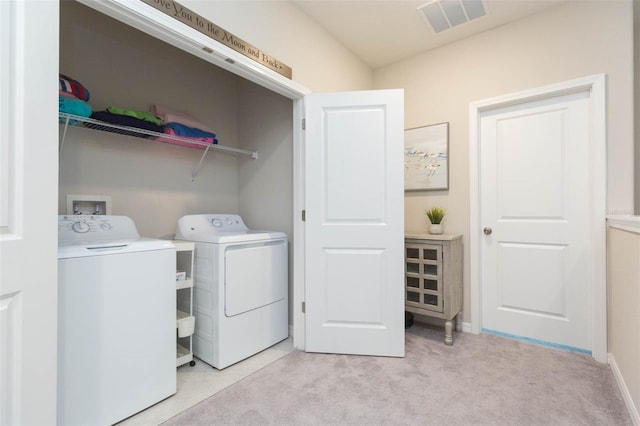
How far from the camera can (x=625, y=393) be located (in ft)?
5.21

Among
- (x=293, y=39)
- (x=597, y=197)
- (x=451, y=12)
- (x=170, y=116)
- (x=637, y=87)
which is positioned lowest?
(x=597, y=197)

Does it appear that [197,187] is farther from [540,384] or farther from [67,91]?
[540,384]

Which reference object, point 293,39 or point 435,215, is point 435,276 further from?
point 293,39

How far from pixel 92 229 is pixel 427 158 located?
2.60m

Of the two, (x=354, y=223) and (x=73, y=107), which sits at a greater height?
(x=73, y=107)

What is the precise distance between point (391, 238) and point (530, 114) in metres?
1.52

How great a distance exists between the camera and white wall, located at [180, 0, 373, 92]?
168cm

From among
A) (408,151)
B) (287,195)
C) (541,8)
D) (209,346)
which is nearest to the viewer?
(209,346)

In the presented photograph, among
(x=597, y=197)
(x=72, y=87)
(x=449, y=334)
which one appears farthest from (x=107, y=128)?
(x=597, y=197)

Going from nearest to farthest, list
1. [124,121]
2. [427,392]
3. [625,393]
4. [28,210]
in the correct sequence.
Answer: [28,210], [625,393], [427,392], [124,121]

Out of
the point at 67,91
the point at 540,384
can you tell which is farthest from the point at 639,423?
the point at 67,91

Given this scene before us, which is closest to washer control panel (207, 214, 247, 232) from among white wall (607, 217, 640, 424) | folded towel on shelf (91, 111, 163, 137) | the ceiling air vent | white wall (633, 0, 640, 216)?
folded towel on shelf (91, 111, 163, 137)

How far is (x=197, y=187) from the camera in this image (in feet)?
8.73

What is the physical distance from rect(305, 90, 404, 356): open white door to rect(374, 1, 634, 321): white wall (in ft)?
2.73
